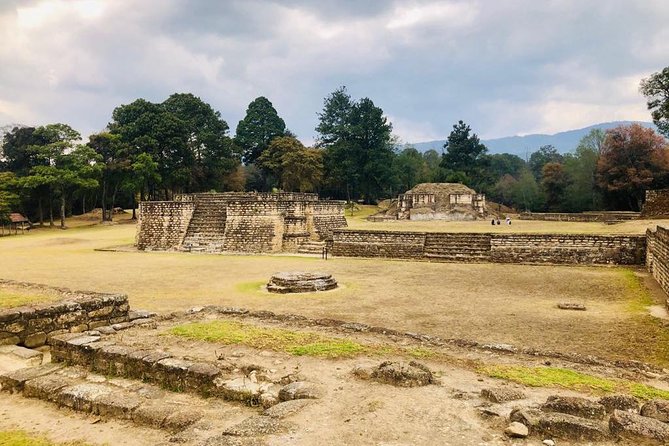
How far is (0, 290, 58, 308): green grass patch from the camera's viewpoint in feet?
26.9

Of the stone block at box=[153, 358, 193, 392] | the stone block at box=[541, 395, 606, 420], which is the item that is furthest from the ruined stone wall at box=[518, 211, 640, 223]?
the stone block at box=[153, 358, 193, 392]

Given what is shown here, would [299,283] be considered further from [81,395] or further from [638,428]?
[638,428]

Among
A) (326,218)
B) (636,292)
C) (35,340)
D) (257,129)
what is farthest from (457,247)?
(257,129)

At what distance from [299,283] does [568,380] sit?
7281mm

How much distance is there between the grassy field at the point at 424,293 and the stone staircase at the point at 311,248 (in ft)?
5.19

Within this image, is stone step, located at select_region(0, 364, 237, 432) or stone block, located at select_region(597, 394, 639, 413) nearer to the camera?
stone block, located at select_region(597, 394, 639, 413)

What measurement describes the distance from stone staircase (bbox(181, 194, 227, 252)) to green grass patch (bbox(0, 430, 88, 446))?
→ 1673cm

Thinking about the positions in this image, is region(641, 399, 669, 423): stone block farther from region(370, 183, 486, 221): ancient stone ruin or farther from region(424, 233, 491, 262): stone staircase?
region(370, 183, 486, 221): ancient stone ruin

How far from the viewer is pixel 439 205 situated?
45844 millimetres

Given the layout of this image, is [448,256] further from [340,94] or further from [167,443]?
[340,94]

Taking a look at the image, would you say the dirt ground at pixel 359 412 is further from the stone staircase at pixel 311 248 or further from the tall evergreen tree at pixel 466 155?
the tall evergreen tree at pixel 466 155

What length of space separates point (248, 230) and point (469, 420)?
1781 centimetres

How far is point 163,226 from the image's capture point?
22.3 metres

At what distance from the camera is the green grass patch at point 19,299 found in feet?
26.9
